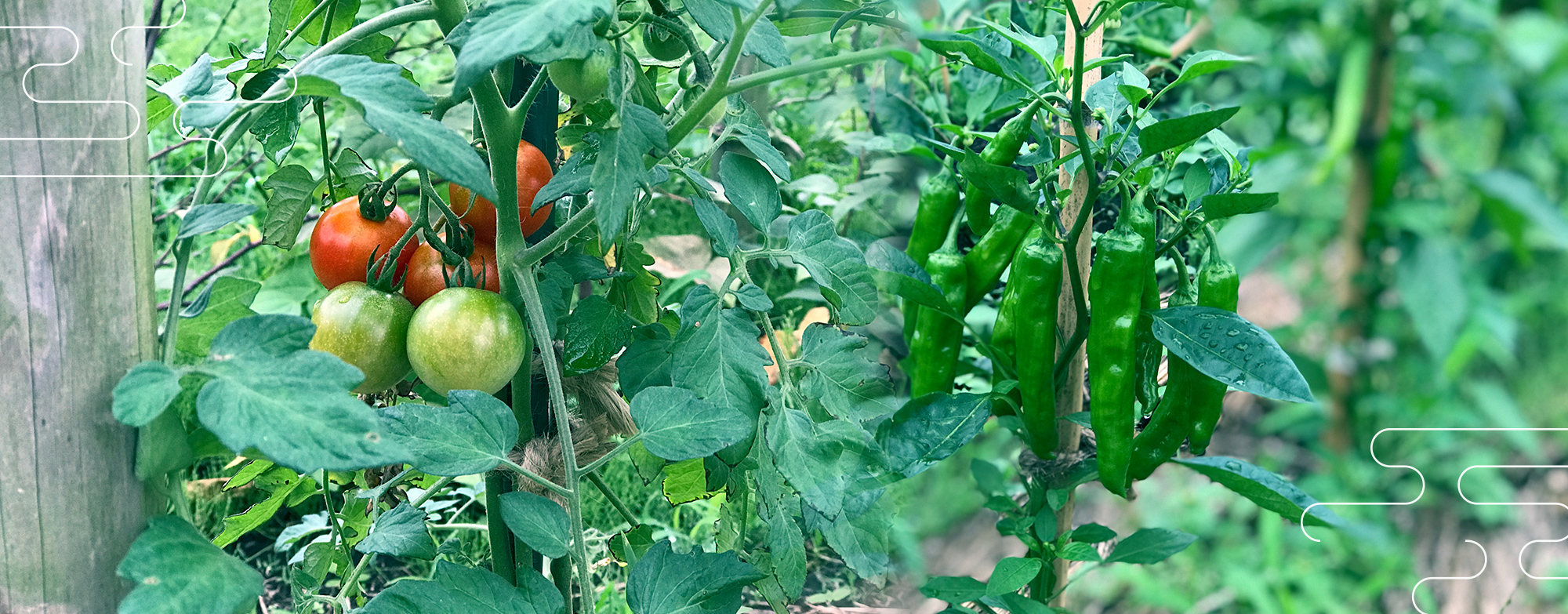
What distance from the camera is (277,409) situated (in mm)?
465

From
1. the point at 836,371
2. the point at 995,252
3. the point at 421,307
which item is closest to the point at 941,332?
the point at 995,252

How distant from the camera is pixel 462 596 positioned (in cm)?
59

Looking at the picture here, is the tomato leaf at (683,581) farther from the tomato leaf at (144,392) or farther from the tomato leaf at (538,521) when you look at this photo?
the tomato leaf at (144,392)

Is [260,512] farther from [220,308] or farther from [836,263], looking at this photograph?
[836,263]

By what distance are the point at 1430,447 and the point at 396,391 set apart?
4.67 ft

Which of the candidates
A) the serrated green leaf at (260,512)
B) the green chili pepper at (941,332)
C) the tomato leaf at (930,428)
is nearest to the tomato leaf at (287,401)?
the serrated green leaf at (260,512)

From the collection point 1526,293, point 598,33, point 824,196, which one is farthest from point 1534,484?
point 598,33

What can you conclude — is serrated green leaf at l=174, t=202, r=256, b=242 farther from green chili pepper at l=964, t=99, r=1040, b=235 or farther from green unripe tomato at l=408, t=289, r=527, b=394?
green chili pepper at l=964, t=99, r=1040, b=235

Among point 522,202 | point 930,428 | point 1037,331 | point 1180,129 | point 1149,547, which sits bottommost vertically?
point 1149,547

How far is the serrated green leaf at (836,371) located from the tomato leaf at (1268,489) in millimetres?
388

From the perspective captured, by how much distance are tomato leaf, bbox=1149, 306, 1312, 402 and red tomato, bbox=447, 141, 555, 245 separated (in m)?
0.52

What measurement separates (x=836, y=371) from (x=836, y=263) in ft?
0.26

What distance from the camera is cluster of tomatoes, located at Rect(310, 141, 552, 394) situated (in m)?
0.60

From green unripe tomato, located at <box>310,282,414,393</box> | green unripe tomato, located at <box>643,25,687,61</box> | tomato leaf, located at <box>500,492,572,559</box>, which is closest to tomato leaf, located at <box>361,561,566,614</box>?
tomato leaf, located at <box>500,492,572,559</box>
